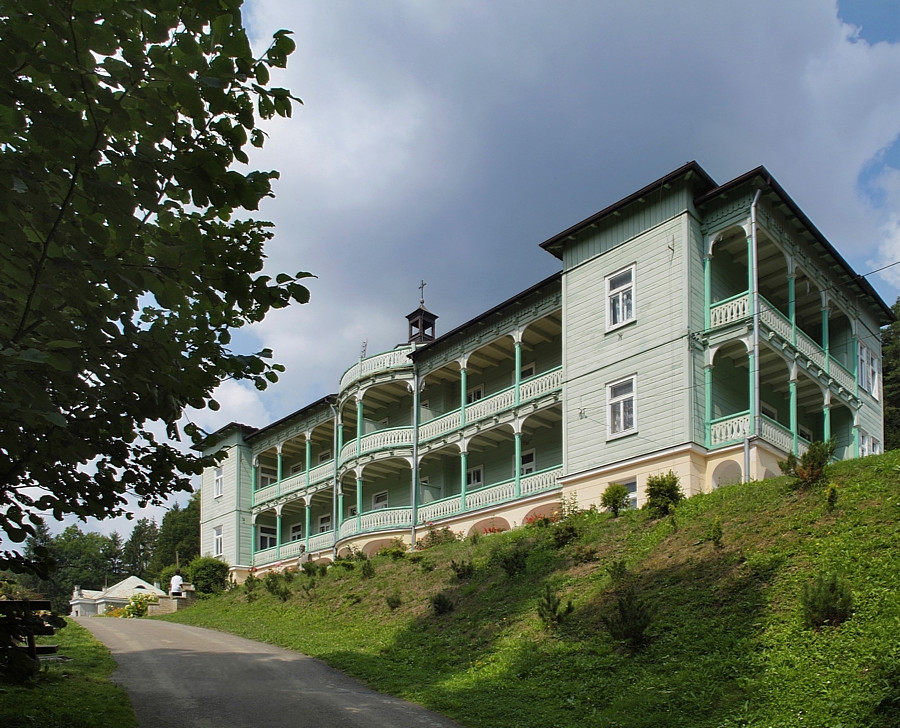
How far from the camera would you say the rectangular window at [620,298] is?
25.4m

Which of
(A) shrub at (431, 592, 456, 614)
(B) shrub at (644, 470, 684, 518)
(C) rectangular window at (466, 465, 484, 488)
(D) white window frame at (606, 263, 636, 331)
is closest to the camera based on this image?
(A) shrub at (431, 592, 456, 614)

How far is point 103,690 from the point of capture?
12.7 metres

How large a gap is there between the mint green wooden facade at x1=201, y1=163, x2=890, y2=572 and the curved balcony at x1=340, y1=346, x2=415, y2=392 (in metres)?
0.08

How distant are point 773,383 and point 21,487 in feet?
78.6

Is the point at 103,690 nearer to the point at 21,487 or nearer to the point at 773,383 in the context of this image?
the point at 21,487

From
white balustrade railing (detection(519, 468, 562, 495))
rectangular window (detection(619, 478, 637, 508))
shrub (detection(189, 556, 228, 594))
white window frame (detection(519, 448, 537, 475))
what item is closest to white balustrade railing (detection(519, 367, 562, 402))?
white balustrade railing (detection(519, 468, 562, 495))

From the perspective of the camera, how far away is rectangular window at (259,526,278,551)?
46013mm

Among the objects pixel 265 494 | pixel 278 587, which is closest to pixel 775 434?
pixel 278 587

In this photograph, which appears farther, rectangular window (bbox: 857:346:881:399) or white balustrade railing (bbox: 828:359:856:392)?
rectangular window (bbox: 857:346:881:399)

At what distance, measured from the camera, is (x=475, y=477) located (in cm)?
3428

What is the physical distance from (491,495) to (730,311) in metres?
10.6

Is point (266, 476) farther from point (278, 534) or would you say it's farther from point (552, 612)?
point (552, 612)

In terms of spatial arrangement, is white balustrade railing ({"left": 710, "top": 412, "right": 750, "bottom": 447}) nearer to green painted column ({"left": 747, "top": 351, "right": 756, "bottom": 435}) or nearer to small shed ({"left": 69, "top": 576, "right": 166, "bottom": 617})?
green painted column ({"left": 747, "top": 351, "right": 756, "bottom": 435})

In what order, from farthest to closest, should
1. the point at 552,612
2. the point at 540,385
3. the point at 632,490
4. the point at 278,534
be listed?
1. the point at 278,534
2. the point at 540,385
3. the point at 632,490
4. the point at 552,612
